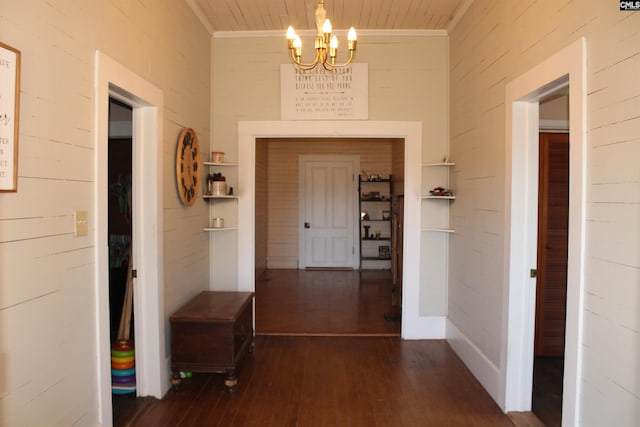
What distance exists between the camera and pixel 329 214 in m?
8.15

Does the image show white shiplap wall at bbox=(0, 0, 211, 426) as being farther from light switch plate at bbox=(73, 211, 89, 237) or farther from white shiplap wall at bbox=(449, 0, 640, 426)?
white shiplap wall at bbox=(449, 0, 640, 426)

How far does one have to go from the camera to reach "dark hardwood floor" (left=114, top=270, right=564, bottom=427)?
101 inches

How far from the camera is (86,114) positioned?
1965 millimetres

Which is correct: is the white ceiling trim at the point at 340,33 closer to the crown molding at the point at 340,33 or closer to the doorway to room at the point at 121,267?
the crown molding at the point at 340,33

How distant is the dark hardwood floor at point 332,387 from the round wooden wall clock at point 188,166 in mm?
1512

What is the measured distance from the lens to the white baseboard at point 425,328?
401 centimetres

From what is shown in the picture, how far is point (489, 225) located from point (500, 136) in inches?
26.5

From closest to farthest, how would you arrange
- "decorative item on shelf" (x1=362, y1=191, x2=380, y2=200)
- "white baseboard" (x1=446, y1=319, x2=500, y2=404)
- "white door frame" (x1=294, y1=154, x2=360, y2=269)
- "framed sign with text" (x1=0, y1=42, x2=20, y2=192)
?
"framed sign with text" (x1=0, y1=42, x2=20, y2=192)
"white baseboard" (x1=446, y1=319, x2=500, y2=404)
"decorative item on shelf" (x1=362, y1=191, x2=380, y2=200)
"white door frame" (x1=294, y1=154, x2=360, y2=269)

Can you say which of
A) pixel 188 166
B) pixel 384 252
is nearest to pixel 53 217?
pixel 188 166

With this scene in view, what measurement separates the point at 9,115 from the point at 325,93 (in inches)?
115

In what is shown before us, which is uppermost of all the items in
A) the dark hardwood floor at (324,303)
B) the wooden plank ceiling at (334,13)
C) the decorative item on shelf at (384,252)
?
the wooden plank ceiling at (334,13)

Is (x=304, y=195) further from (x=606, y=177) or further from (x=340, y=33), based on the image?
(x=606, y=177)

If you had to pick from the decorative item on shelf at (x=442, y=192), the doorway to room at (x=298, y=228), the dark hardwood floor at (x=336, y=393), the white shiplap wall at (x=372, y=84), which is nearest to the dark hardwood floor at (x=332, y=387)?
the dark hardwood floor at (x=336, y=393)

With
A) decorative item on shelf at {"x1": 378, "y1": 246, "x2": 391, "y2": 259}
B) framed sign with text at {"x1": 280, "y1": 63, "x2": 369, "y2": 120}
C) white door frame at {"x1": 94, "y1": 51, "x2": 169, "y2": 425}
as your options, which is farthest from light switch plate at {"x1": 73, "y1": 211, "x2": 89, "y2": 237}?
decorative item on shelf at {"x1": 378, "y1": 246, "x2": 391, "y2": 259}
